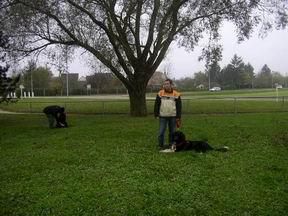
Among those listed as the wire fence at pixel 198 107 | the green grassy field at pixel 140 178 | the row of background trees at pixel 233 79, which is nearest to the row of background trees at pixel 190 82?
the row of background trees at pixel 233 79

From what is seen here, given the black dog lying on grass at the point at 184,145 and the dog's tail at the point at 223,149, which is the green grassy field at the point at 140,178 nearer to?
the dog's tail at the point at 223,149

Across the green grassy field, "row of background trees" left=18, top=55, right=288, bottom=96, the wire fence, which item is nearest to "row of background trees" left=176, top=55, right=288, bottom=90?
"row of background trees" left=18, top=55, right=288, bottom=96

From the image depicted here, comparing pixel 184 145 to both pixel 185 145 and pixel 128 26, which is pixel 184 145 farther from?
pixel 128 26

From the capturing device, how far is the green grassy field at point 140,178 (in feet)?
24.7

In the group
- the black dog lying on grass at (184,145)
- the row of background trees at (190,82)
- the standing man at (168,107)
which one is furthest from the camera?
the row of background trees at (190,82)

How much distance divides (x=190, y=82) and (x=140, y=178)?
124386mm

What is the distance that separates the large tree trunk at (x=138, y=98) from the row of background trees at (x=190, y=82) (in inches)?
2451

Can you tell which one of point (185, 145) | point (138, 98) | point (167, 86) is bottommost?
point (185, 145)

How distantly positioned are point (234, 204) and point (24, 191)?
3864 millimetres

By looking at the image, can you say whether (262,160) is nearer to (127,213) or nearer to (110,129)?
(127,213)

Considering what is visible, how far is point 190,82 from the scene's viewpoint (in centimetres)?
13250

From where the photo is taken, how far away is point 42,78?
3780 inches

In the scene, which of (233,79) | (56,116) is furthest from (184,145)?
(233,79)

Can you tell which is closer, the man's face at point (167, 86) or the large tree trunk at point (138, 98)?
the man's face at point (167, 86)
